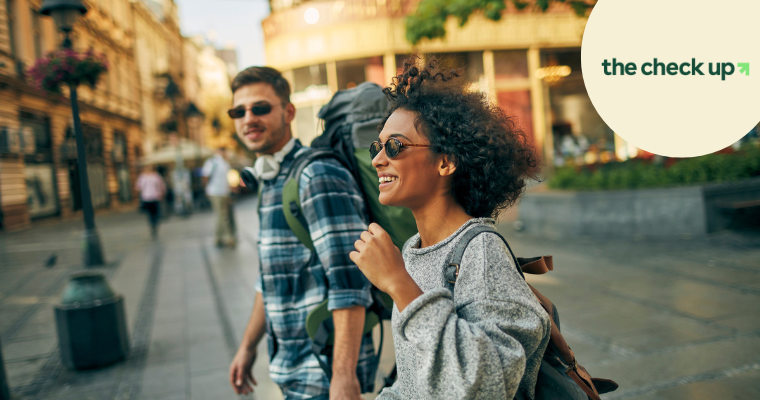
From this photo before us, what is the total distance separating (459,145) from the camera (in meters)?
1.25

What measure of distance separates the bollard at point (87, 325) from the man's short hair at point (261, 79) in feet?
9.61

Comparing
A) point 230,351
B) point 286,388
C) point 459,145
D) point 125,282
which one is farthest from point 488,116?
point 125,282

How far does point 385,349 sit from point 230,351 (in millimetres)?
1372

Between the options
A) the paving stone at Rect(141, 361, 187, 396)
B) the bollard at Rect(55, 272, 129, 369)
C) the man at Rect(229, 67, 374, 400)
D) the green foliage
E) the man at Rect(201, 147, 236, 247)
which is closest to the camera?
the man at Rect(229, 67, 374, 400)

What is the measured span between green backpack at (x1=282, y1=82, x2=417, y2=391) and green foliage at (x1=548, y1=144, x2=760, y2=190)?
7064mm

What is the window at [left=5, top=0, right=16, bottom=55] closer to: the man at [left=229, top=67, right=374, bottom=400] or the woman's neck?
the man at [left=229, top=67, right=374, bottom=400]

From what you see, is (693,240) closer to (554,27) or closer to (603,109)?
(603,109)

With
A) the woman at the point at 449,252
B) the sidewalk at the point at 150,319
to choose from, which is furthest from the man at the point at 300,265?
the sidewalk at the point at 150,319

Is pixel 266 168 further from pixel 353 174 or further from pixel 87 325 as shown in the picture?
pixel 87 325

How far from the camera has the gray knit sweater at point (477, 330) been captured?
102cm

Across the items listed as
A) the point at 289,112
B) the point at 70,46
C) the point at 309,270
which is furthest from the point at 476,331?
the point at 70,46

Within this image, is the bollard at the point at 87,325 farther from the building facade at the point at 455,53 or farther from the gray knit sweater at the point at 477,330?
the building facade at the point at 455,53

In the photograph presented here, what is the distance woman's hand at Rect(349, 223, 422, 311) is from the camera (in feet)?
3.67

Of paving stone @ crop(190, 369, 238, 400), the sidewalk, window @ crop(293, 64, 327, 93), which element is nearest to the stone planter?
the sidewalk
